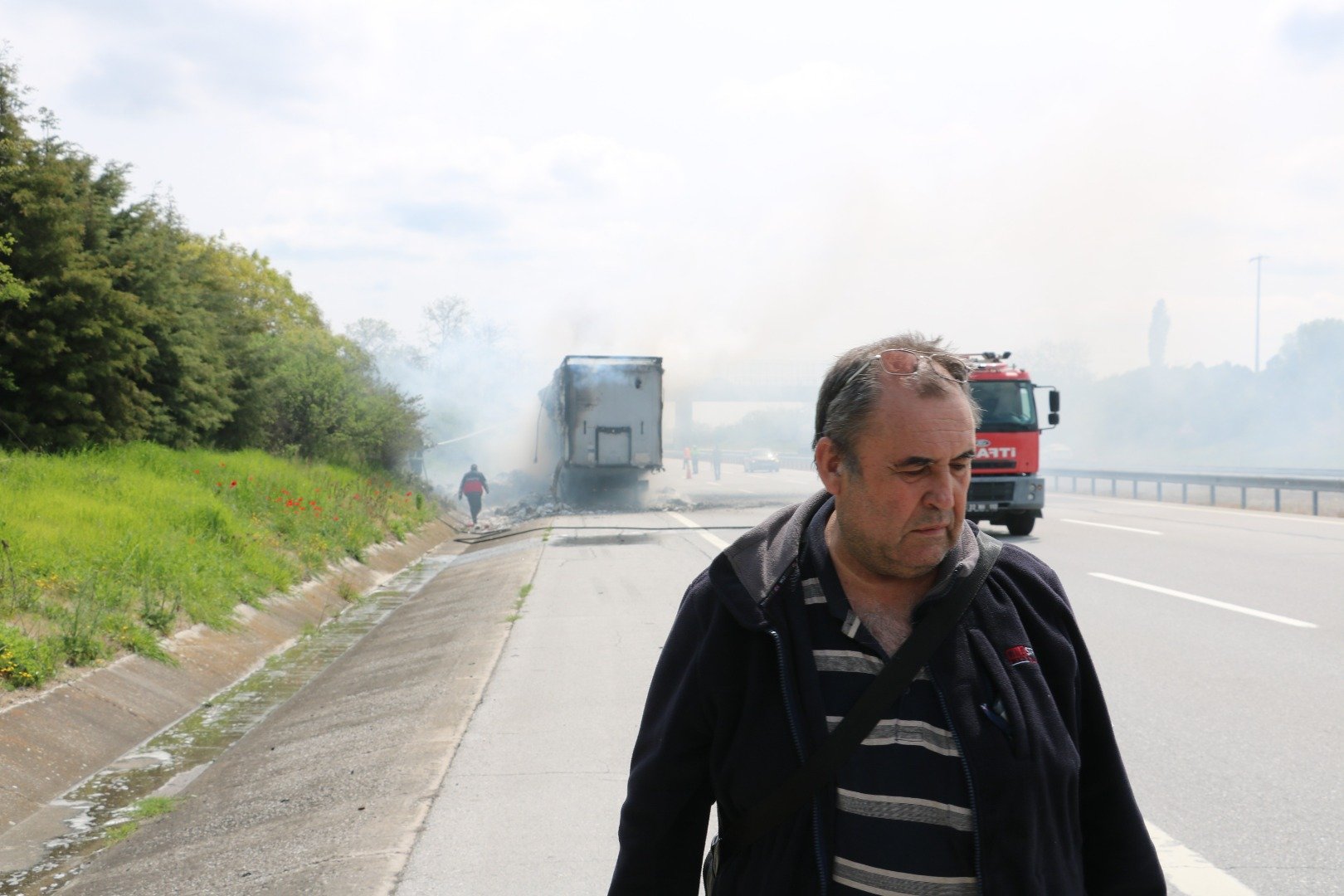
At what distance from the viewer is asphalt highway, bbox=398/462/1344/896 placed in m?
4.73

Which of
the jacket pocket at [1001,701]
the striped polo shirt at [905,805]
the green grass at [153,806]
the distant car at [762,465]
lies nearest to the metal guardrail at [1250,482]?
the green grass at [153,806]

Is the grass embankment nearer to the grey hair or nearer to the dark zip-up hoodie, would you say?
the dark zip-up hoodie

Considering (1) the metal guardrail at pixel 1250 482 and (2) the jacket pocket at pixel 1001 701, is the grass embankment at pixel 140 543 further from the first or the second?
(1) the metal guardrail at pixel 1250 482

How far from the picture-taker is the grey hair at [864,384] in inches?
92.7

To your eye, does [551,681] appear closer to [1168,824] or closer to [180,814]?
[180,814]

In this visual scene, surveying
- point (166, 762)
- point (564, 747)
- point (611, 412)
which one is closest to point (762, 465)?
point (611, 412)

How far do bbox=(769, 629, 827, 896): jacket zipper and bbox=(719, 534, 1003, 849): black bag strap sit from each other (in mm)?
28

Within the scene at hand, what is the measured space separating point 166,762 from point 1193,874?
21.6 ft

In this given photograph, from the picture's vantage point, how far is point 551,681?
28.0ft

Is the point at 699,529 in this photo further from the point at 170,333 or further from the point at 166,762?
the point at 166,762

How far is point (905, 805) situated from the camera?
2146 millimetres

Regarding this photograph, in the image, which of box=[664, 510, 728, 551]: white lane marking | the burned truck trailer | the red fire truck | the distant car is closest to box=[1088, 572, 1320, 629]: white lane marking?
the red fire truck

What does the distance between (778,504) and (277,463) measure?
41.4 feet

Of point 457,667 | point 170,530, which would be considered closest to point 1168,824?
point 457,667
